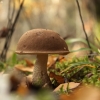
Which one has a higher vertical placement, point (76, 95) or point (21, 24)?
point (76, 95)

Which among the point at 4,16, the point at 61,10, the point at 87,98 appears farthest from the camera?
the point at 61,10

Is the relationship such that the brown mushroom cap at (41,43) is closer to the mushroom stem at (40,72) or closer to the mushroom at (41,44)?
the mushroom at (41,44)

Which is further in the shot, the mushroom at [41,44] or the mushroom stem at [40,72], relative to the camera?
the mushroom stem at [40,72]

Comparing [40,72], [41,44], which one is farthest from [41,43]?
[40,72]

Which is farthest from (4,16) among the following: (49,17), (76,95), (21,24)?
(76,95)

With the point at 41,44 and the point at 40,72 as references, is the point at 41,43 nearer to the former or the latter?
the point at 41,44

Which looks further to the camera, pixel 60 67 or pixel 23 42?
pixel 60 67

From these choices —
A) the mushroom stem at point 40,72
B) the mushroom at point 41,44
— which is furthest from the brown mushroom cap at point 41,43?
the mushroom stem at point 40,72

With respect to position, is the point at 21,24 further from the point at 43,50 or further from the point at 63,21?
the point at 43,50
